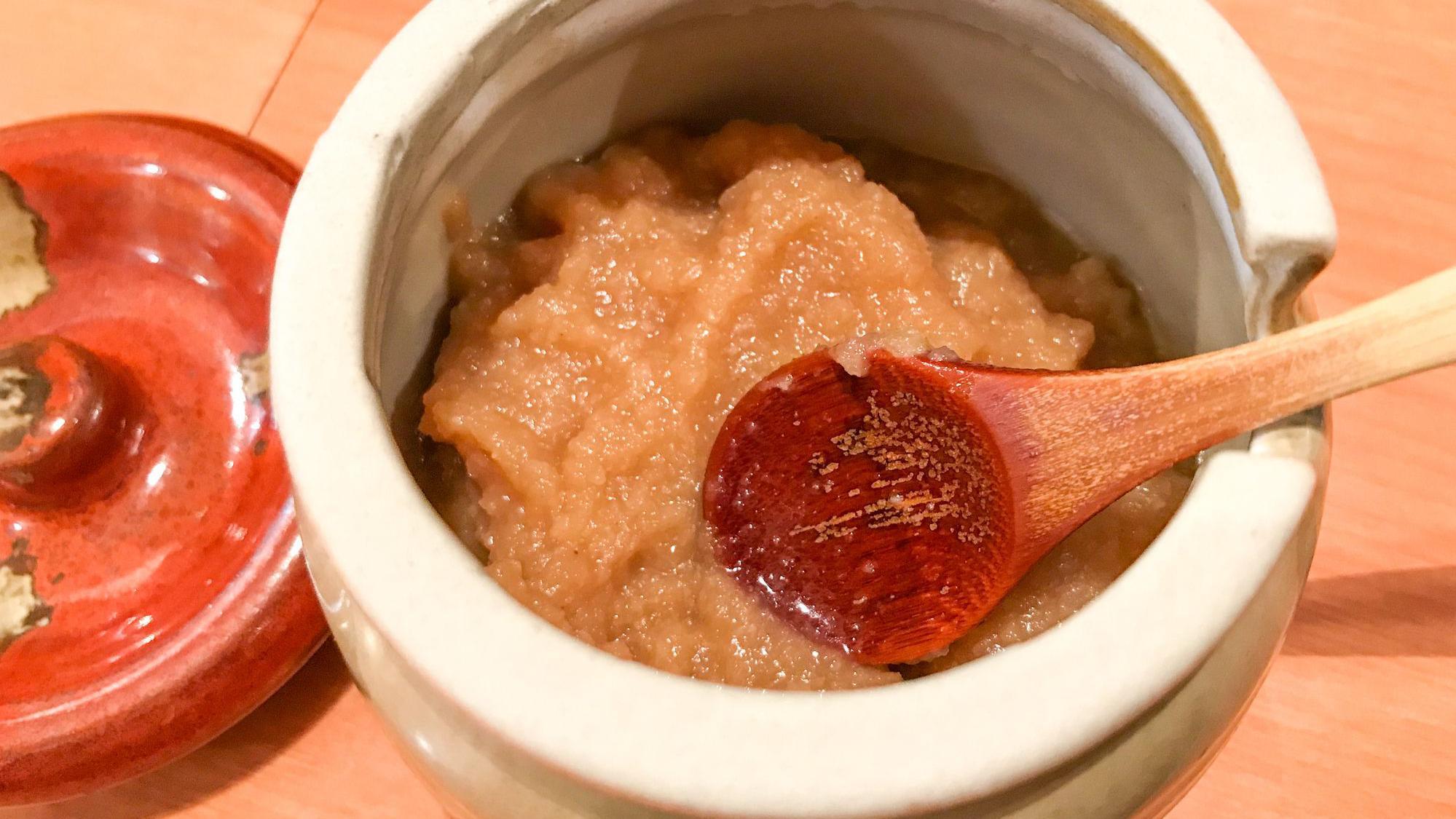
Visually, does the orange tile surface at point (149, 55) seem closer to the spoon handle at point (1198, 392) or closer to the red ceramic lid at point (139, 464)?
the red ceramic lid at point (139, 464)

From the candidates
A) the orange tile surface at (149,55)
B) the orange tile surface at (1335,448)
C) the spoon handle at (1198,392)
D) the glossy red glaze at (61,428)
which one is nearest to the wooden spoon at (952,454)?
the spoon handle at (1198,392)

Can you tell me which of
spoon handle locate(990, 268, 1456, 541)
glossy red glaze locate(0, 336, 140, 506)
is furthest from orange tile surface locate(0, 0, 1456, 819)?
spoon handle locate(990, 268, 1456, 541)

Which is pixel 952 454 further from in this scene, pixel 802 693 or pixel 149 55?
pixel 149 55

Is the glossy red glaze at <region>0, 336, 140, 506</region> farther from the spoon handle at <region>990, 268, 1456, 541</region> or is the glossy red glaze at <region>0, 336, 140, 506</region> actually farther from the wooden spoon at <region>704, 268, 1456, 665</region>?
the spoon handle at <region>990, 268, 1456, 541</region>

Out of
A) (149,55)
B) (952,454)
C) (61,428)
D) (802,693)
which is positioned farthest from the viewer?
(149,55)

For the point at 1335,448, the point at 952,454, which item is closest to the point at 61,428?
the point at 952,454

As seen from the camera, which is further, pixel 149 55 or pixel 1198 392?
pixel 149 55
